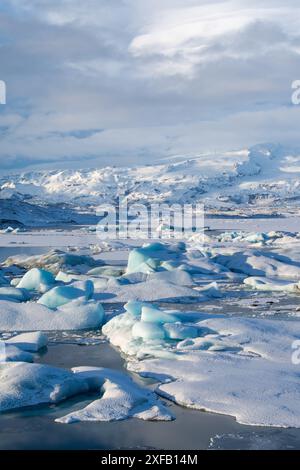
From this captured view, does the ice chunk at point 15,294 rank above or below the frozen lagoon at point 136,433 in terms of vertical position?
above

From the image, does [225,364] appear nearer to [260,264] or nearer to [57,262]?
[260,264]

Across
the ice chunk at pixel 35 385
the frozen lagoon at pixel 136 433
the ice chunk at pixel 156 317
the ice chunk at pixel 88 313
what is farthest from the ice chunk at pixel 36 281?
the frozen lagoon at pixel 136 433

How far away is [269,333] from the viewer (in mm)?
9344

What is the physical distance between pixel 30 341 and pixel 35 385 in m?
2.23

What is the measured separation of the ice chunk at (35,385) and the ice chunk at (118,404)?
0.72 feet

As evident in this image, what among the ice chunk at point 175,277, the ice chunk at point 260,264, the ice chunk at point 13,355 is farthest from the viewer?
the ice chunk at point 260,264

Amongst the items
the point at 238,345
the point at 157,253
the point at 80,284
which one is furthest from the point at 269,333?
the point at 157,253

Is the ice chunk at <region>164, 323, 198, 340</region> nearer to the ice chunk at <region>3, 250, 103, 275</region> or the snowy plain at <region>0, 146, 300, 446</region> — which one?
the snowy plain at <region>0, 146, 300, 446</region>

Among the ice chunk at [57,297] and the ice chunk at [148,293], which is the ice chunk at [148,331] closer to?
the ice chunk at [57,297]

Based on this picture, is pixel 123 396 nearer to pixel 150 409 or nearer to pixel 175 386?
pixel 150 409

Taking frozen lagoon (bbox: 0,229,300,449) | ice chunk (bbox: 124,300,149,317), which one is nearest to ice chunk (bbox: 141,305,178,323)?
ice chunk (bbox: 124,300,149,317)

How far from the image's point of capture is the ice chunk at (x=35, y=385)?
6453mm

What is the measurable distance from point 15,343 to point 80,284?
14.3ft

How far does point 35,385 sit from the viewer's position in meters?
6.73
